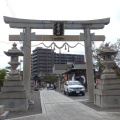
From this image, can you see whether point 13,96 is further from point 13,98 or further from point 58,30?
point 58,30

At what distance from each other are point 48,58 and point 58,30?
64.5 meters

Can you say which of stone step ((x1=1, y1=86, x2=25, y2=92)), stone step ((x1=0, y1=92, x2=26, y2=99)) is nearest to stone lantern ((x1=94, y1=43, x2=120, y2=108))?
stone step ((x1=0, y1=92, x2=26, y2=99))

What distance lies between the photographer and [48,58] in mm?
86062

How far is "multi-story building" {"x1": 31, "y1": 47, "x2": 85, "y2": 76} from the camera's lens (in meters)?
68.0

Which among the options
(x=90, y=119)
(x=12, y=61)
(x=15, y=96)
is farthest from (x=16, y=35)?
(x=90, y=119)

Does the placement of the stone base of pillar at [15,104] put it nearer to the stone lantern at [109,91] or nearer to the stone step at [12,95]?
the stone step at [12,95]

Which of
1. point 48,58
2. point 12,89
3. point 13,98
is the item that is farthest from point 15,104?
point 48,58

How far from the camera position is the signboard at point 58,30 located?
2170cm

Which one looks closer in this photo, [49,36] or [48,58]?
[49,36]

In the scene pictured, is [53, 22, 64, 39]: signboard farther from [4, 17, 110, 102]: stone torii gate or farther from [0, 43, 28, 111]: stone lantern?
[0, 43, 28, 111]: stone lantern

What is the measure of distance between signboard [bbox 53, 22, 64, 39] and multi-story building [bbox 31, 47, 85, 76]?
14793 millimetres

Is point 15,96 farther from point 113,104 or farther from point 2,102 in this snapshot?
point 113,104

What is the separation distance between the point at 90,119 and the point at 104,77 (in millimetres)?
6531

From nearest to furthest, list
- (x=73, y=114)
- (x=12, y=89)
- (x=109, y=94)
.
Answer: (x=73, y=114) < (x=12, y=89) < (x=109, y=94)
